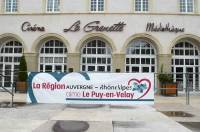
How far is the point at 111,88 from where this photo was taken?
1569cm

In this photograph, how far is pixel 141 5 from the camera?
101ft

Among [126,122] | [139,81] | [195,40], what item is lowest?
[126,122]

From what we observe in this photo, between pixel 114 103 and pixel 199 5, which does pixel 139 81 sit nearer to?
pixel 114 103

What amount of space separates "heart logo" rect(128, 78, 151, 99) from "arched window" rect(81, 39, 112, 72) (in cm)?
1496

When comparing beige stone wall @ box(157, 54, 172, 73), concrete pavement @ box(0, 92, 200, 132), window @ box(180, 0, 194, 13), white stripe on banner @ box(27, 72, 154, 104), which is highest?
window @ box(180, 0, 194, 13)

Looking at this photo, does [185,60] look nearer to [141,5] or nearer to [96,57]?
[141,5]

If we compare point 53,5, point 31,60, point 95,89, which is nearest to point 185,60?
point 53,5

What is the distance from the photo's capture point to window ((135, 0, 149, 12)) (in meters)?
30.8

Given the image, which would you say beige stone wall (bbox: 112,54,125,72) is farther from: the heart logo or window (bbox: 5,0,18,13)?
the heart logo

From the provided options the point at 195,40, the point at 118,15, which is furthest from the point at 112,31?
the point at 195,40

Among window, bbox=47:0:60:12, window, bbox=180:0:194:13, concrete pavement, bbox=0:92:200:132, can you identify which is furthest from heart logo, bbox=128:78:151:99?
window, bbox=47:0:60:12

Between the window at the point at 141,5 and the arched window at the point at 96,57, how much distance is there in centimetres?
393

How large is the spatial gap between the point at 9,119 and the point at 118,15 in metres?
19.2

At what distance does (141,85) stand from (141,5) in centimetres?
1618
